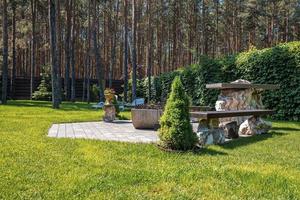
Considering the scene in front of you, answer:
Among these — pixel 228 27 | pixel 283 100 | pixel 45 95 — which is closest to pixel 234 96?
pixel 283 100

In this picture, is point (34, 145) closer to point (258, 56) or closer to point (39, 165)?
point (39, 165)

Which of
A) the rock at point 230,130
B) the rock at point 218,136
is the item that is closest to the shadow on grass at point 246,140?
the rock at point 218,136

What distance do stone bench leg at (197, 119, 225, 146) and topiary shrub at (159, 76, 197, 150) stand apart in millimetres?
884

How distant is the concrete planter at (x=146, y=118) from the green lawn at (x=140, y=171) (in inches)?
125

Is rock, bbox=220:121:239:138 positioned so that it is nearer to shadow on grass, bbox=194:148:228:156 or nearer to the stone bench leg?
the stone bench leg

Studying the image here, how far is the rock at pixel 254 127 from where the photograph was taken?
926 centimetres

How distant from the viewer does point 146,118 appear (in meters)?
10.3

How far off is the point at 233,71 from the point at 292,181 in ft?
36.0

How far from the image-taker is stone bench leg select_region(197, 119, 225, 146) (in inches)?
289

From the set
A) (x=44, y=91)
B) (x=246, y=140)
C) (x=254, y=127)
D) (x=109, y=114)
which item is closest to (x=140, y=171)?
(x=246, y=140)

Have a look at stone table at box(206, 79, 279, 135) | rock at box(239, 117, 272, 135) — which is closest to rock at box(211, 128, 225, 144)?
rock at box(239, 117, 272, 135)

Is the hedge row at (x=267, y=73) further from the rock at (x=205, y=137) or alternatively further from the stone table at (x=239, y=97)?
the rock at (x=205, y=137)

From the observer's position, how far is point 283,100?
12898mm

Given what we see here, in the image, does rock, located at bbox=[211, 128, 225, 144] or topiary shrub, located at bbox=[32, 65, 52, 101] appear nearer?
rock, located at bbox=[211, 128, 225, 144]
